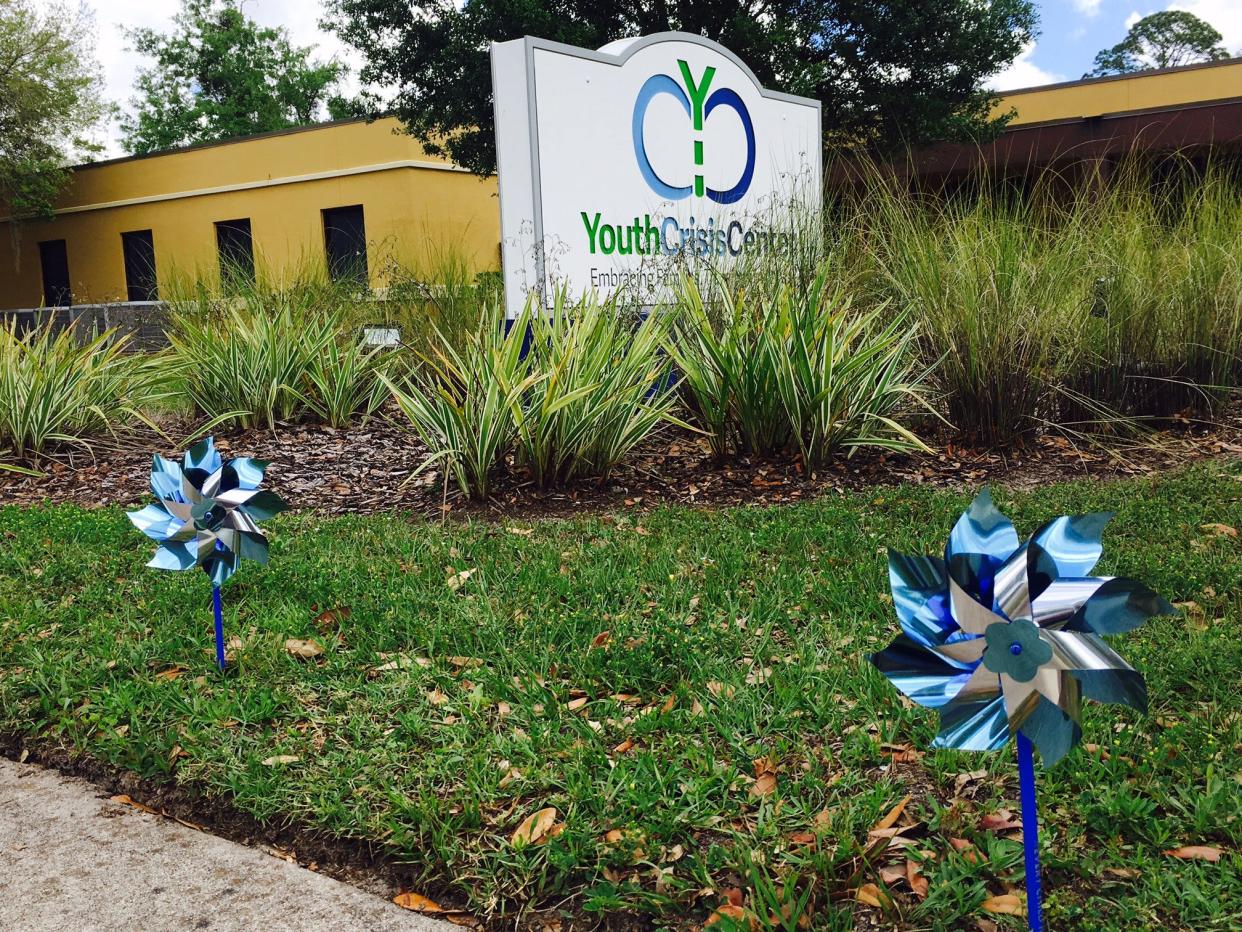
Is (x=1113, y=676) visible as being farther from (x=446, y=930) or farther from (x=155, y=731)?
(x=155, y=731)

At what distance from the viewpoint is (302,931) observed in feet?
7.80

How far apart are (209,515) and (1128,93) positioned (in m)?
23.8

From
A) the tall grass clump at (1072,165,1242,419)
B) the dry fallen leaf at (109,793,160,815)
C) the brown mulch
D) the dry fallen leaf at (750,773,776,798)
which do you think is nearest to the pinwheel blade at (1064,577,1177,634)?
the dry fallen leaf at (750,773,776,798)

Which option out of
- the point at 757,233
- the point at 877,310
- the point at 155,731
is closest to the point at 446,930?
the point at 155,731

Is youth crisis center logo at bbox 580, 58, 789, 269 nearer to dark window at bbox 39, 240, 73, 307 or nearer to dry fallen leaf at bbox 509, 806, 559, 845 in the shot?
dry fallen leaf at bbox 509, 806, 559, 845

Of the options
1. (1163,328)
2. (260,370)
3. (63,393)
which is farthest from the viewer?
(260,370)

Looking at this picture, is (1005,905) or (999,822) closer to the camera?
(1005,905)

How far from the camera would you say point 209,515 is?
3.52 metres

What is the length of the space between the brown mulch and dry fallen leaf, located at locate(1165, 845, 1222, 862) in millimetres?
3545

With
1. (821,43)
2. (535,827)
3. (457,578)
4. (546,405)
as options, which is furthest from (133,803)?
(821,43)

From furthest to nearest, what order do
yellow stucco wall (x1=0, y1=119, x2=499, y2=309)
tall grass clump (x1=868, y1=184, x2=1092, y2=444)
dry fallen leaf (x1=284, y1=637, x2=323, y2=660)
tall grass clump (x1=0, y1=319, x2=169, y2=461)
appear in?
yellow stucco wall (x1=0, y1=119, x2=499, y2=309) < tall grass clump (x1=0, y1=319, x2=169, y2=461) < tall grass clump (x1=868, y1=184, x2=1092, y2=444) < dry fallen leaf (x1=284, y1=637, x2=323, y2=660)

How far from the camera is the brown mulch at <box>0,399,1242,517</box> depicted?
6.06 m

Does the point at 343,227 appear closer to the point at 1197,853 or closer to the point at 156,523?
the point at 156,523

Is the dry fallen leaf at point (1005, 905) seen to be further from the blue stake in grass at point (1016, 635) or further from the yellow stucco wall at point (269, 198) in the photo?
the yellow stucco wall at point (269, 198)
